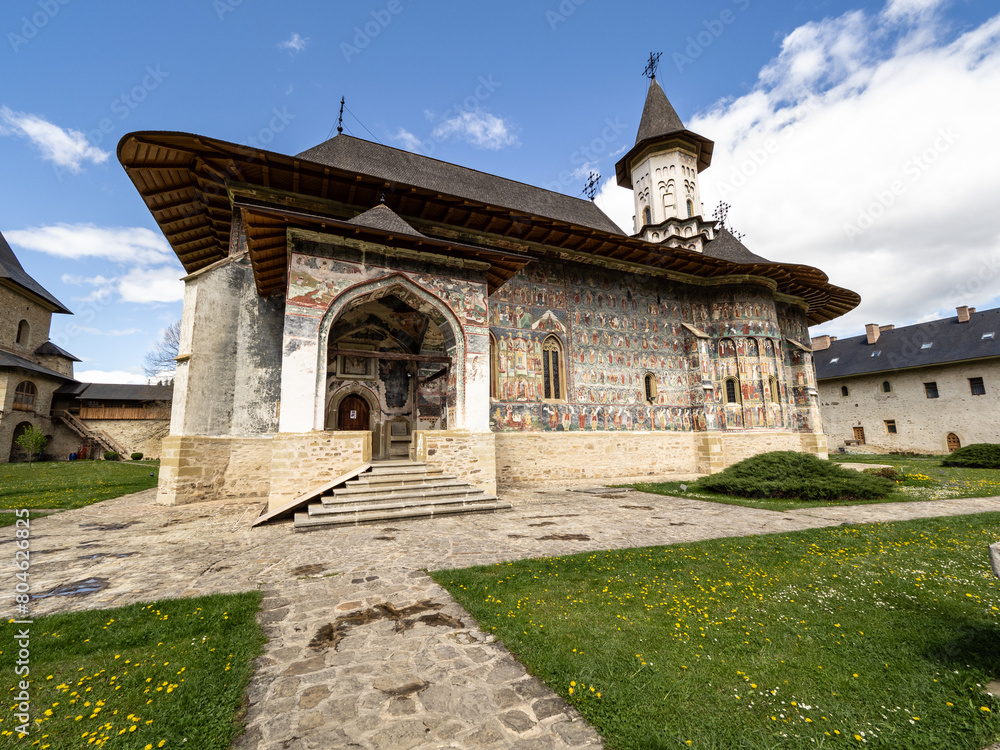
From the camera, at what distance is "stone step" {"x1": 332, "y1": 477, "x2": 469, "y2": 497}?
7895mm

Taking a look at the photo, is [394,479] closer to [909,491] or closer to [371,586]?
[371,586]

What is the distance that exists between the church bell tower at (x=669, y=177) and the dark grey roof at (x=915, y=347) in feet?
54.0

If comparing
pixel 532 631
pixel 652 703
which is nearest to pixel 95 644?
pixel 532 631

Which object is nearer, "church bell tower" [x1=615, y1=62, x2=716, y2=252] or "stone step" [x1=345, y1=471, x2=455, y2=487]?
"stone step" [x1=345, y1=471, x2=455, y2=487]

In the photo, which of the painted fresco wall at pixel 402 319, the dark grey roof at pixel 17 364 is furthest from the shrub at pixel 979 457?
the dark grey roof at pixel 17 364

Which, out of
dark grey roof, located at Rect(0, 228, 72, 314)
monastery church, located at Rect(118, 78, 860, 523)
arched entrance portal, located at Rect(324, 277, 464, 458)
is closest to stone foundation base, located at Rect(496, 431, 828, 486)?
monastery church, located at Rect(118, 78, 860, 523)

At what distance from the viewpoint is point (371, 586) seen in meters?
4.22

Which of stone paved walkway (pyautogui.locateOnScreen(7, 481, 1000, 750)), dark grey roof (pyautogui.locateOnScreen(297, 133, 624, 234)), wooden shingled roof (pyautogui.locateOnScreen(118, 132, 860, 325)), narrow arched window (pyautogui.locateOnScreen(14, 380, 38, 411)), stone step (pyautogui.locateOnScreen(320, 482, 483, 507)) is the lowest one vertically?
stone paved walkway (pyautogui.locateOnScreen(7, 481, 1000, 750))

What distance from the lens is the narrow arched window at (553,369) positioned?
13445 mm

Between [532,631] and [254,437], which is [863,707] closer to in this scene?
[532,631]

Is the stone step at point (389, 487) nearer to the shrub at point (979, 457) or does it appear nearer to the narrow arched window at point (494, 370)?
the narrow arched window at point (494, 370)

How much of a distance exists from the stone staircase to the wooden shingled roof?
4848mm

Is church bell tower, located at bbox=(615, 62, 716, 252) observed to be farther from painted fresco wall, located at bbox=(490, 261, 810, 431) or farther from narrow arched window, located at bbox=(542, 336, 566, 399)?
narrow arched window, located at bbox=(542, 336, 566, 399)

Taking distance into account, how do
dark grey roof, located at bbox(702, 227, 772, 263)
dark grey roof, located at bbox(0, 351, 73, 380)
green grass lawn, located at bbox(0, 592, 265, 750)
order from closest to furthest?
green grass lawn, located at bbox(0, 592, 265, 750) < dark grey roof, located at bbox(702, 227, 772, 263) < dark grey roof, located at bbox(0, 351, 73, 380)
